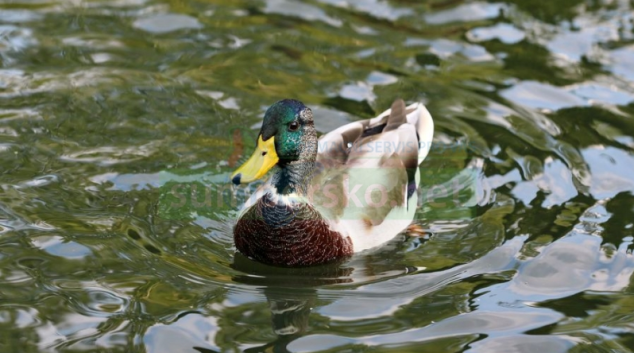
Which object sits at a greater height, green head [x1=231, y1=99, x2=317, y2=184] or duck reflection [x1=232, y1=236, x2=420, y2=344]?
green head [x1=231, y1=99, x2=317, y2=184]

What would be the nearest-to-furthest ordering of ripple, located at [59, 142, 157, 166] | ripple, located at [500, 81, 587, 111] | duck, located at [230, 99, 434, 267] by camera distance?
duck, located at [230, 99, 434, 267] → ripple, located at [59, 142, 157, 166] → ripple, located at [500, 81, 587, 111]

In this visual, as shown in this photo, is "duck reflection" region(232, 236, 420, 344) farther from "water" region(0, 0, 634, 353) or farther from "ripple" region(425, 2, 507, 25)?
"ripple" region(425, 2, 507, 25)

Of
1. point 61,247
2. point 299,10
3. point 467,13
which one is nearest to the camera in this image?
point 61,247

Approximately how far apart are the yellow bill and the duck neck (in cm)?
21

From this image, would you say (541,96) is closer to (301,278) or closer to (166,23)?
(301,278)

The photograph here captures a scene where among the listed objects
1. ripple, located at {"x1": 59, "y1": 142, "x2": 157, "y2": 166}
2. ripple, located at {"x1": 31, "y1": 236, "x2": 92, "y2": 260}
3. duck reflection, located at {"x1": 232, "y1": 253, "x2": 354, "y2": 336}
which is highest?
ripple, located at {"x1": 59, "y1": 142, "x2": 157, "y2": 166}

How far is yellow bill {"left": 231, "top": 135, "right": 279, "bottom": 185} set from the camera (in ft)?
18.5

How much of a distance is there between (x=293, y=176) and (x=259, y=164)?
41cm

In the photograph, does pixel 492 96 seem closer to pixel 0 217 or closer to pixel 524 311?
pixel 524 311

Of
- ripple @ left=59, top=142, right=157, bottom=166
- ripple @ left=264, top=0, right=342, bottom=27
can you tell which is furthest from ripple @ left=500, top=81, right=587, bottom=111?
ripple @ left=59, top=142, right=157, bottom=166

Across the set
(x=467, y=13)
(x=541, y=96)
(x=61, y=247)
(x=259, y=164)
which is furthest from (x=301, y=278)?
(x=467, y=13)

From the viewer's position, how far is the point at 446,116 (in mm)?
8195

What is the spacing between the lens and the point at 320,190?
21.4 ft

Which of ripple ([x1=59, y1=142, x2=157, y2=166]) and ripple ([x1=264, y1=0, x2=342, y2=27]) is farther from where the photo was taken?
ripple ([x1=264, y1=0, x2=342, y2=27])
